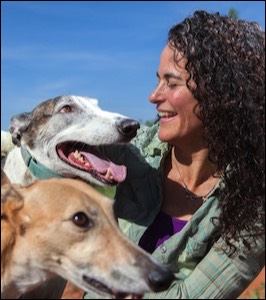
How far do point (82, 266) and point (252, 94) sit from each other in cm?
135

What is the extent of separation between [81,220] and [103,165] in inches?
30.0

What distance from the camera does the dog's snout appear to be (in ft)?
8.88

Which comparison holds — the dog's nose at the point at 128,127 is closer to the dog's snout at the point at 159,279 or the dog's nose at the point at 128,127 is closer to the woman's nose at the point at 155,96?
the woman's nose at the point at 155,96

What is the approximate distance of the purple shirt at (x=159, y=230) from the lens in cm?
376

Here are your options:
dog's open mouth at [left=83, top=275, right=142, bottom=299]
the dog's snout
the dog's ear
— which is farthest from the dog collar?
the dog's snout

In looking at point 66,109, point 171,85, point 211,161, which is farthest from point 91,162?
point 211,161

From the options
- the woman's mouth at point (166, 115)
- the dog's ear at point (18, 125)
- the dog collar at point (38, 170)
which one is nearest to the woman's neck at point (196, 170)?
the woman's mouth at point (166, 115)

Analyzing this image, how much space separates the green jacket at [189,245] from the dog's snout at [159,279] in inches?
29.3

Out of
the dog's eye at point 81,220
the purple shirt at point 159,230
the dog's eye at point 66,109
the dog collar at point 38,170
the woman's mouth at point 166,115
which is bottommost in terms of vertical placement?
the purple shirt at point 159,230

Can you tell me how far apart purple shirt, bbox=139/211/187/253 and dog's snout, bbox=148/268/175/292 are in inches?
39.9

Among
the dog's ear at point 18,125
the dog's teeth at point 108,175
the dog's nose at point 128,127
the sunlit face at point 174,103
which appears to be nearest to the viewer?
the dog's teeth at point 108,175

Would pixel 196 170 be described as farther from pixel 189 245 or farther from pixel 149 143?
pixel 189 245

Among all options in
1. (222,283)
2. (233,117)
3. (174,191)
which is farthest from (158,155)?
(222,283)

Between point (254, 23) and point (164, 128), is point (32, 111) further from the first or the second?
point (254, 23)
